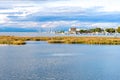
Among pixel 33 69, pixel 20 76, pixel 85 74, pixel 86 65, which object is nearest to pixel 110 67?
pixel 86 65

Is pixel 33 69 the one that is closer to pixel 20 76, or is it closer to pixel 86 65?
pixel 20 76

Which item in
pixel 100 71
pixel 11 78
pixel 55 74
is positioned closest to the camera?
pixel 11 78

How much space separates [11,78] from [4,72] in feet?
10.1

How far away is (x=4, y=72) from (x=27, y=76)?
2992 mm

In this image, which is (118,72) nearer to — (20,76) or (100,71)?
(100,71)

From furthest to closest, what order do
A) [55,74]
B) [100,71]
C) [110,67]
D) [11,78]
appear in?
[110,67] → [100,71] → [55,74] → [11,78]

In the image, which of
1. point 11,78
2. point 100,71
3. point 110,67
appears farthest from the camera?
point 110,67

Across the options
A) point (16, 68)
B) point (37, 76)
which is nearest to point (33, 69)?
point (16, 68)

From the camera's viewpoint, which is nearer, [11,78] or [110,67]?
[11,78]

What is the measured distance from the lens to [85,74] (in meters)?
31.5

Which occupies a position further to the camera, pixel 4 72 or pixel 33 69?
pixel 33 69

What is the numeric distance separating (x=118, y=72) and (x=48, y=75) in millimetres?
6811

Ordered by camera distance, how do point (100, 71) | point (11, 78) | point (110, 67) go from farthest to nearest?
point (110, 67) → point (100, 71) → point (11, 78)

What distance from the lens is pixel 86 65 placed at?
125 feet
